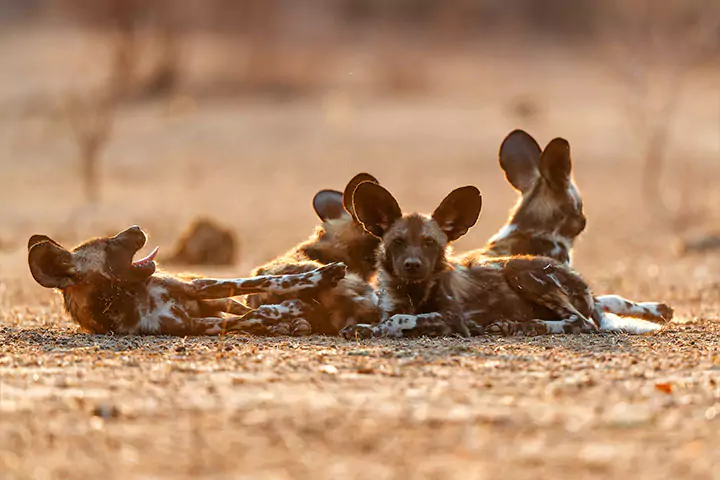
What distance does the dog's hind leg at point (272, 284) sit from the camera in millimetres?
6336

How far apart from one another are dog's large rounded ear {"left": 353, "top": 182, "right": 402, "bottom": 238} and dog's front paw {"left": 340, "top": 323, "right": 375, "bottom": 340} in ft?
1.93

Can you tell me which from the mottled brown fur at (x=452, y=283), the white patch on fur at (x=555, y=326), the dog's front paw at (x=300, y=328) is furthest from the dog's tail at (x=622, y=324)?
the dog's front paw at (x=300, y=328)

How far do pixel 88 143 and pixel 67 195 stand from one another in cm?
109

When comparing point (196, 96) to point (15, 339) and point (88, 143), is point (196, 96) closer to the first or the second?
point (88, 143)

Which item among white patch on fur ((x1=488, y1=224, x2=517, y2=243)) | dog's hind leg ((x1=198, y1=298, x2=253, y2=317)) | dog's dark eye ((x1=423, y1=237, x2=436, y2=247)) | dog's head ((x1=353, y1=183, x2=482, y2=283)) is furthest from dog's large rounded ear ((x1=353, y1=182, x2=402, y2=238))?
white patch on fur ((x1=488, y1=224, x2=517, y2=243))

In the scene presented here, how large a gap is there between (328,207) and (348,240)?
420 millimetres

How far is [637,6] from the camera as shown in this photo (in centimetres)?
3625

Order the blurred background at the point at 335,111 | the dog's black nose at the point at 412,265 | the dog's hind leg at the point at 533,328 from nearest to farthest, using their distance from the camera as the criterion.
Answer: the dog's black nose at the point at 412,265 < the dog's hind leg at the point at 533,328 < the blurred background at the point at 335,111

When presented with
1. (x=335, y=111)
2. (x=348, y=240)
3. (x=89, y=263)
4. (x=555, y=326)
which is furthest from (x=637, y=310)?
(x=335, y=111)

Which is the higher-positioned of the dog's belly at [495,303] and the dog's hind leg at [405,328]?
the dog's belly at [495,303]

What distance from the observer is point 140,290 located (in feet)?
20.6

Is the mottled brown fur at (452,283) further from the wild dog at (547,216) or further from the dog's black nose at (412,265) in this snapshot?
the wild dog at (547,216)

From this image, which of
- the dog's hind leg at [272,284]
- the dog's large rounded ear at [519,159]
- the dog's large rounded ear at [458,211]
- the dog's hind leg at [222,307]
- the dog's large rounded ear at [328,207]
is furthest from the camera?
the dog's large rounded ear at [519,159]

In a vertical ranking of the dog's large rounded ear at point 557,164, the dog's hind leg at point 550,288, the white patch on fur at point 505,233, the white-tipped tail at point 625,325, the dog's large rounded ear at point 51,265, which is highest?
the dog's large rounded ear at point 557,164
